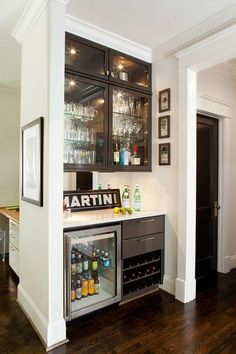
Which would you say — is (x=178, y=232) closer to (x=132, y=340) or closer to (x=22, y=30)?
(x=132, y=340)

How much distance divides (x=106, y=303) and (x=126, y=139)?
5.94ft

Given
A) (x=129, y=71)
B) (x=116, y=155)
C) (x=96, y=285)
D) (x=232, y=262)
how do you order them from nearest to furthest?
(x=96, y=285) → (x=116, y=155) → (x=129, y=71) → (x=232, y=262)

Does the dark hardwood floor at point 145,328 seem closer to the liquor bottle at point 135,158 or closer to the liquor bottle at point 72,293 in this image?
the liquor bottle at point 72,293

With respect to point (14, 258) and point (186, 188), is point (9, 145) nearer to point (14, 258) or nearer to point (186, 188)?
point (14, 258)

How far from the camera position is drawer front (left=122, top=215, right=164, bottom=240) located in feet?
8.41

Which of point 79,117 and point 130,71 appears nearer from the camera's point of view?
point 79,117

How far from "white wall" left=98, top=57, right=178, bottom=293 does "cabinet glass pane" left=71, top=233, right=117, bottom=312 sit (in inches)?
28.5

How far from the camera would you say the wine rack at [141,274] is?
8.68 feet

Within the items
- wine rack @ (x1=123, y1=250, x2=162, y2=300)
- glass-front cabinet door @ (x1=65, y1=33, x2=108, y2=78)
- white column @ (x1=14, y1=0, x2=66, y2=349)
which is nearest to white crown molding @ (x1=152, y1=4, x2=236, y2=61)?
glass-front cabinet door @ (x1=65, y1=33, x2=108, y2=78)

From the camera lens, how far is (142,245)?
2.69 meters

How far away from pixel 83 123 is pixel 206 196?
1916 mm

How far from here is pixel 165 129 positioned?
2887 millimetres

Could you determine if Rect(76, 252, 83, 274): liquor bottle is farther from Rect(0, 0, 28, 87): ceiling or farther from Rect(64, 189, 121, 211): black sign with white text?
Rect(0, 0, 28, 87): ceiling

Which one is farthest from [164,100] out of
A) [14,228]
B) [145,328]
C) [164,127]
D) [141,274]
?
[14,228]
